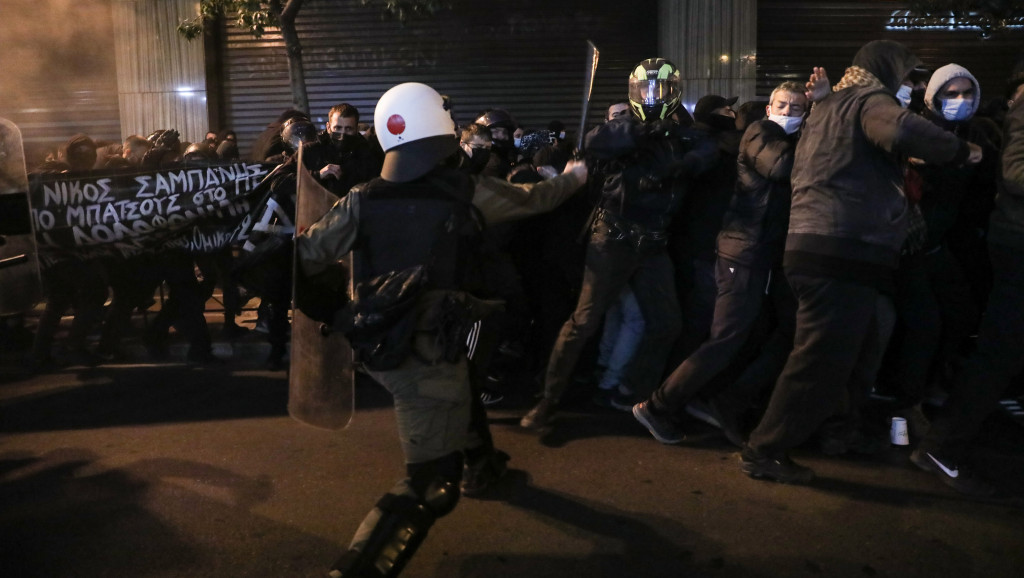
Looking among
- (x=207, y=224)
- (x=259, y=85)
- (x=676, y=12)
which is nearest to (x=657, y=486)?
(x=207, y=224)

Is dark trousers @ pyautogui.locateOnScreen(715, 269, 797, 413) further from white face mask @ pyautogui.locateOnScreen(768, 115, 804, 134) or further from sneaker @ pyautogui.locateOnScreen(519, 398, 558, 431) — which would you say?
sneaker @ pyautogui.locateOnScreen(519, 398, 558, 431)

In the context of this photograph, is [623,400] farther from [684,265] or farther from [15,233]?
[15,233]

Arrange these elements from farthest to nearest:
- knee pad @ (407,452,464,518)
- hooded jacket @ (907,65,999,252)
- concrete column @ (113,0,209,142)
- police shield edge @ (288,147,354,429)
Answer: concrete column @ (113,0,209,142) < hooded jacket @ (907,65,999,252) < police shield edge @ (288,147,354,429) < knee pad @ (407,452,464,518)

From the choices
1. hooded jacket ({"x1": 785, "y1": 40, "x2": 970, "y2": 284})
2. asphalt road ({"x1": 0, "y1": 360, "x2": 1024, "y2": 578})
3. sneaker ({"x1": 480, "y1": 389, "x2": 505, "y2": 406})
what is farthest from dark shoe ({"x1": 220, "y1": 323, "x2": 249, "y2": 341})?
hooded jacket ({"x1": 785, "y1": 40, "x2": 970, "y2": 284})

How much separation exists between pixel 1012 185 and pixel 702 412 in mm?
1912

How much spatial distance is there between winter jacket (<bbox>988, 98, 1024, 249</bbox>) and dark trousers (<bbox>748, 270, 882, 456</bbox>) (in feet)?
2.25

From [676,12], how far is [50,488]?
9.16 m

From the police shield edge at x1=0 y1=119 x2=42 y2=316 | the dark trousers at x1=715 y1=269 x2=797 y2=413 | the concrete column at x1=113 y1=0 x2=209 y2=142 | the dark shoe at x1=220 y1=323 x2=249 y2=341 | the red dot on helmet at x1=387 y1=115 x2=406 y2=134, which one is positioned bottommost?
the dark shoe at x1=220 y1=323 x2=249 y2=341

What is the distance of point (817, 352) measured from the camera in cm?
396

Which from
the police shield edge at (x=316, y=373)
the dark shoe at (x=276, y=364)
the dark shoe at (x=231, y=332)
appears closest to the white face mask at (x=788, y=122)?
the police shield edge at (x=316, y=373)

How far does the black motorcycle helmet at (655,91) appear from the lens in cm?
481

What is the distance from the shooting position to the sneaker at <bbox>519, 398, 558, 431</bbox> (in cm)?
513

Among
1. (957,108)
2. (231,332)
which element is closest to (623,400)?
(957,108)

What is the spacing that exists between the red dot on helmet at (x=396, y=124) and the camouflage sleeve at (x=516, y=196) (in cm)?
36
